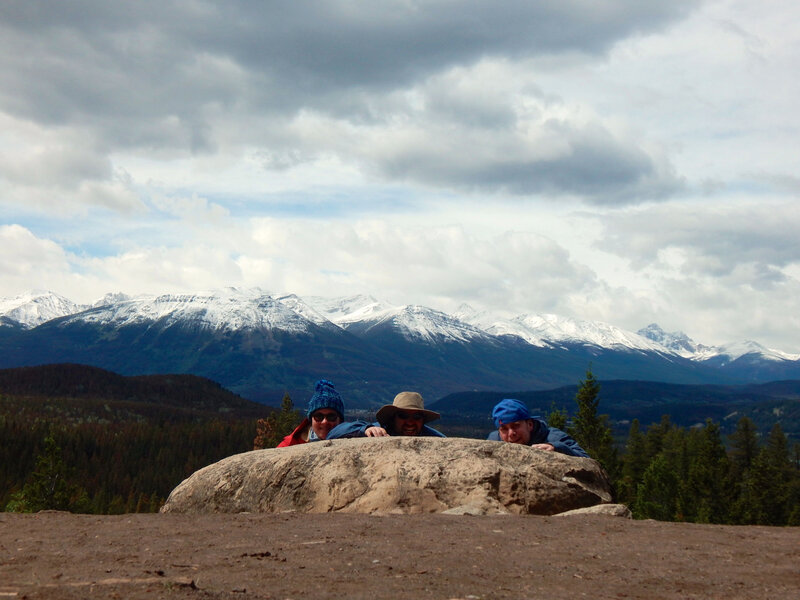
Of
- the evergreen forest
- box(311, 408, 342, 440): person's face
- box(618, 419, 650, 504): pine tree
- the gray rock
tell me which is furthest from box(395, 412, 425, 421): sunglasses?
box(618, 419, 650, 504): pine tree

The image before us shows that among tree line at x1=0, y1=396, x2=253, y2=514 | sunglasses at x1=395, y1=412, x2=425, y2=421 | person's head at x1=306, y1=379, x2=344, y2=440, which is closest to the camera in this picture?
sunglasses at x1=395, y1=412, x2=425, y2=421

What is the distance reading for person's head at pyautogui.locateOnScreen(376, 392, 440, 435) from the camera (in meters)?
14.6

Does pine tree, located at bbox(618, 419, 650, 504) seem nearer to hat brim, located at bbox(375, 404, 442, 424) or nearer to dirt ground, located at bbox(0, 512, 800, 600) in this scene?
hat brim, located at bbox(375, 404, 442, 424)

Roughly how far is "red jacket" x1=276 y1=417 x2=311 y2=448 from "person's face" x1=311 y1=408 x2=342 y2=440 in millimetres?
507

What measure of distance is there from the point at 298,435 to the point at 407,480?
4640mm

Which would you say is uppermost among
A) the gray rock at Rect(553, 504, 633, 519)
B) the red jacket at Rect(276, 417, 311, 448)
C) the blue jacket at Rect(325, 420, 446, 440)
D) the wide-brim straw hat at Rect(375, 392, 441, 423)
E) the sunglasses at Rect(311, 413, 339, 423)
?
the wide-brim straw hat at Rect(375, 392, 441, 423)

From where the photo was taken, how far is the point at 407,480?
42.8ft

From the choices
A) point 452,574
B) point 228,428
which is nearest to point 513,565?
point 452,574

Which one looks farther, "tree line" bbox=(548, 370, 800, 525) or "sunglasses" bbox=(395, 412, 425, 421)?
"tree line" bbox=(548, 370, 800, 525)

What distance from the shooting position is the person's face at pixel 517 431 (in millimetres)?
14289

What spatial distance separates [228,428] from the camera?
184m

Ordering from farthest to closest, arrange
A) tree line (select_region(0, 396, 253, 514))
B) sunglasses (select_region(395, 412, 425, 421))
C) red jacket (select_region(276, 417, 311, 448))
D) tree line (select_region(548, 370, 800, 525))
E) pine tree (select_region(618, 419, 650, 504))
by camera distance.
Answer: tree line (select_region(0, 396, 253, 514)) < pine tree (select_region(618, 419, 650, 504)) < tree line (select_region(548, 370, 800, 525)) < red jacket (select_region(276, 417, 311, 448)) < sunglasses (select_region(395, 412, 425, 421))

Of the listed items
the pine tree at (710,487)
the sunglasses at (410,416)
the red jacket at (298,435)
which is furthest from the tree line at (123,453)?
the sunglasses at (410,416)

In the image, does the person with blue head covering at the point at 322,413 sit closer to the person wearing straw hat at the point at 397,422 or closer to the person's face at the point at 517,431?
the person wearing straw hat at the point at 397,422
